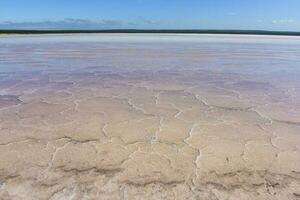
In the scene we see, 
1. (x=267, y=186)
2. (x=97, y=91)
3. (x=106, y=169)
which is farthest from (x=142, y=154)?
(x=97, y=91)

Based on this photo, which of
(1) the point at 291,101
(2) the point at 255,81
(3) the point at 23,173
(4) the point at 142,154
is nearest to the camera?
(3) the point at 23,173

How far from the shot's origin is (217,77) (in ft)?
20.2

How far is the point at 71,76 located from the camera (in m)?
6.14

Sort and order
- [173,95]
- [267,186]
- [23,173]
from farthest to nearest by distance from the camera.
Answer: [173,95] < [23,173] < [267,186]

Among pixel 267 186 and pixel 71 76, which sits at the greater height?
pixel 267 186

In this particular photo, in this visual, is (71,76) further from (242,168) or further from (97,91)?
(242,168)

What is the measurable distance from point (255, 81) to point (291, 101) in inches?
63.5

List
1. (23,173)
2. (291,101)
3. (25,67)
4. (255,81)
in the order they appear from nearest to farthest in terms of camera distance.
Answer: (23,173)
(291,101)
(255,81)
(25,67)

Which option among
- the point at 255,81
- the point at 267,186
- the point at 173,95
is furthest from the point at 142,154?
the point at 255,81

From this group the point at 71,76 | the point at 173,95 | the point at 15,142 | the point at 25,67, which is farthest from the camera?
the point at 25,67

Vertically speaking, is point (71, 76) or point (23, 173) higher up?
point (23, 173)

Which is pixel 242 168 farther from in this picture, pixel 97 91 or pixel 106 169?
pixel 97 91

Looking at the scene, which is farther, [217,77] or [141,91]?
[217,77]

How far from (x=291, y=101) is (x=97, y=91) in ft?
8.70
